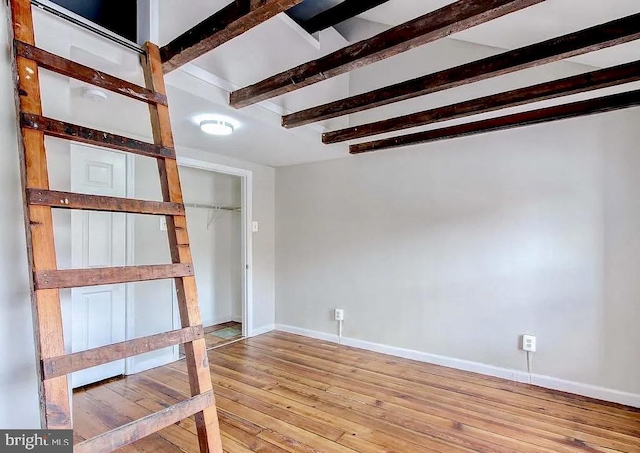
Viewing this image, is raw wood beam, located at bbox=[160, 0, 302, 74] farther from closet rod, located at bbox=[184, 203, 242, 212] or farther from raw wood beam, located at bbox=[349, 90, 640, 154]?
closet rod, located at bbox=[184, 203, 242, 212]

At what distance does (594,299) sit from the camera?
2.62m

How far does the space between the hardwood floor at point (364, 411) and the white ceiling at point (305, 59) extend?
2.12m

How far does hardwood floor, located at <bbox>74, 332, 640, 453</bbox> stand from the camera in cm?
204

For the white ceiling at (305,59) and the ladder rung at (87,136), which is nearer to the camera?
the ladder rung at (87,136)

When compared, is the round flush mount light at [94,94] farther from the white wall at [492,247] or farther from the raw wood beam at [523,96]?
the white wall at [492,247]

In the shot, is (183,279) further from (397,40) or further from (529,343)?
(529,343)

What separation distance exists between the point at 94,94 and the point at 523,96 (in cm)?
266

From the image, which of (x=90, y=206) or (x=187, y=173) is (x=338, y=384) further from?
(x=187, y=173)

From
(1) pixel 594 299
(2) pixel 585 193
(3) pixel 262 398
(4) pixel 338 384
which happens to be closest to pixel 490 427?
(4) pixel 338 384

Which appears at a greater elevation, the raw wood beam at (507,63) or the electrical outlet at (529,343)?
the raw wood beam at (507,63)

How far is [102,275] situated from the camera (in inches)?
48.3

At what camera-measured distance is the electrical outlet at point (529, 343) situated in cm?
282

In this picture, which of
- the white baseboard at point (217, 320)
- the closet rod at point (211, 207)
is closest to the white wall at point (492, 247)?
the closet rod at point (211, 207)

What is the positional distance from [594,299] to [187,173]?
14.5 ft
